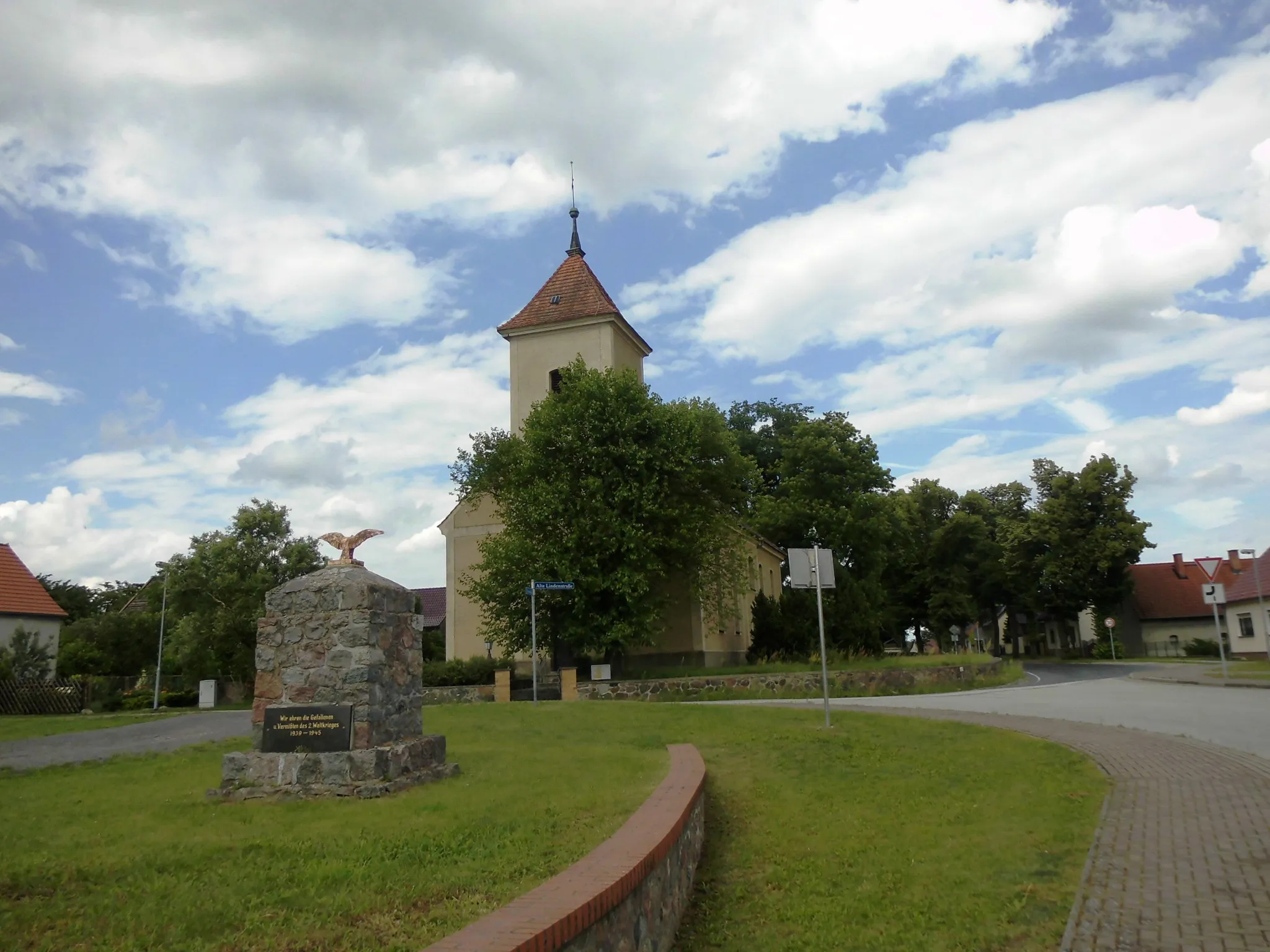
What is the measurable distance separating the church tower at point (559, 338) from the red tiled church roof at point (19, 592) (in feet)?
73.7

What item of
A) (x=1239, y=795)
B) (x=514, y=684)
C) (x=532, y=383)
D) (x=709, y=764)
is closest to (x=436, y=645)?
(x=532, y=383)

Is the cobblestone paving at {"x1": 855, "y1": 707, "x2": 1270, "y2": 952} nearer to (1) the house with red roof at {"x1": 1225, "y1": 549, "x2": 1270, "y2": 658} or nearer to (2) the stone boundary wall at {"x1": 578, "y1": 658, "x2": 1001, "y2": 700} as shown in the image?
(2) the stone boundary wall at {"x1": 578, "y1": 658, "x2": 1001, "y2": 700}

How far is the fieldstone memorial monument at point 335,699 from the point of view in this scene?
9.30 metres

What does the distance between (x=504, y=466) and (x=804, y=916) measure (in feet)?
89.2

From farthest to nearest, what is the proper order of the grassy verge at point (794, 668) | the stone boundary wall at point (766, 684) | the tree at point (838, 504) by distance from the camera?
the tree at point (838, 504), the grassy verge at point (794, 668), the stone boundary wall at point (766, 684)

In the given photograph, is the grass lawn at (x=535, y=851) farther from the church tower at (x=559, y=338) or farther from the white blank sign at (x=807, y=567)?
the church tower at (x=559, y=338)

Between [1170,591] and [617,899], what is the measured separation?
77.0 meters

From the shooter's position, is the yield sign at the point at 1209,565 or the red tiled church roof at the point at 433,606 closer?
the yield sign at the point at 1209,565

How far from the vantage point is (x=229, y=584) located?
4206 cm

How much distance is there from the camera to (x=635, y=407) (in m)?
30.8

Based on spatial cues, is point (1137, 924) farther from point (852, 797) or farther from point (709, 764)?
point (709, 764)

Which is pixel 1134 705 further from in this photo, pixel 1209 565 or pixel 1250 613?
pixel 1250 613

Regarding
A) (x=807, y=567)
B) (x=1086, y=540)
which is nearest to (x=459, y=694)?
(x=807, y=567)

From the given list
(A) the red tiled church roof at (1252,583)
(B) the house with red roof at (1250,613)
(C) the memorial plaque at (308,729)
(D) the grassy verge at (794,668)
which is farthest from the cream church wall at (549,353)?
(B) the house with red roof at (1250,613)
